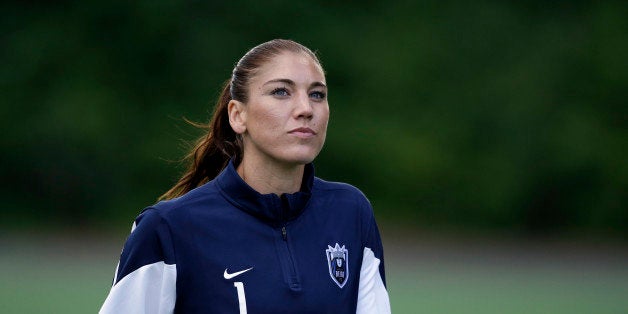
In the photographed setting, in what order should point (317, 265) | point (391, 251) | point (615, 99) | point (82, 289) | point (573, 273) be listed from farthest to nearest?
point (615, 99)
point (391, 251)
point (573, 273)
point (82, 289)
point (317, 265)

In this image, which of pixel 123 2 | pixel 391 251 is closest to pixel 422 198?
pixel 391 251

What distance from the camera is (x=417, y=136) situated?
13.7 meters

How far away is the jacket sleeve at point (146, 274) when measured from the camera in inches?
114

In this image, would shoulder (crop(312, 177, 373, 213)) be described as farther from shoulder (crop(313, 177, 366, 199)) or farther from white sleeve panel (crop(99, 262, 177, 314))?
white sleeve panel (crop(99, 262, 177, 314))

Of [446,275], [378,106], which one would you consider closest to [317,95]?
[446,275]

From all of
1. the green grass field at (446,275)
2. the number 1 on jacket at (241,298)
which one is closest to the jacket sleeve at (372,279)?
the number 1 on jacket at (241,298)

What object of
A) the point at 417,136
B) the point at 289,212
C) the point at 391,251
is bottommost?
the point at 391,251

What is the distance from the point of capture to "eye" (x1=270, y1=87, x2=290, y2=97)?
3094 millimetres

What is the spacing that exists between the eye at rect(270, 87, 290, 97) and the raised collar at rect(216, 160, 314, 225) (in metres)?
0.25

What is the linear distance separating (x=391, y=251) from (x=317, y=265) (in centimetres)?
888

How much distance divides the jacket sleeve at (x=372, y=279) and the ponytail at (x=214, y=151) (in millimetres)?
511

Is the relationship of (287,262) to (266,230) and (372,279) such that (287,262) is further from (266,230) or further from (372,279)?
(372,279)

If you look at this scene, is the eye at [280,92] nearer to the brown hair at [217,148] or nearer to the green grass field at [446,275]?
the brown hair at [217,148]

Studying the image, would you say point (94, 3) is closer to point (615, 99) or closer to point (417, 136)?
point (417, 136)
